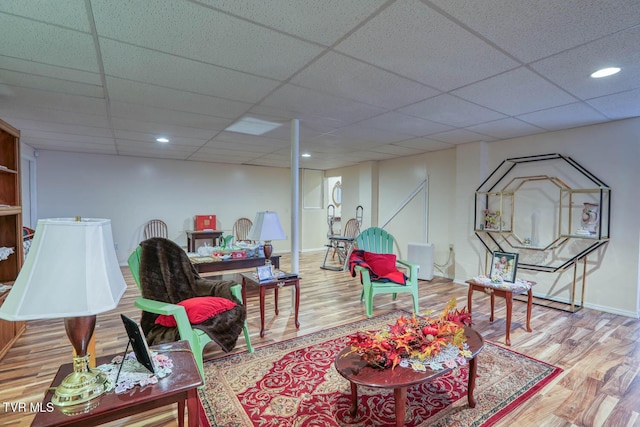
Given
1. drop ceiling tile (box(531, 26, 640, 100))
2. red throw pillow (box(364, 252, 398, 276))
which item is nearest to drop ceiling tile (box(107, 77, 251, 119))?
red throw pillow (box(364, 252, 398, 276))

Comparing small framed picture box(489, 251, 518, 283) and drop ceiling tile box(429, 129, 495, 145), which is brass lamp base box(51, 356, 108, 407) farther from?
drop ceiling tile box(429, 129, 495, 145)

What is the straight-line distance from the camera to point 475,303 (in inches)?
163

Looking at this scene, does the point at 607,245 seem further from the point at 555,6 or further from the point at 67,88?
the point at 67,88

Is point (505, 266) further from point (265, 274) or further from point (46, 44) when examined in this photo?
point (46, 44)

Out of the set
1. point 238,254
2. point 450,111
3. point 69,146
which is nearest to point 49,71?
point 238,254

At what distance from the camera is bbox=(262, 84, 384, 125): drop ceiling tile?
9.09 ft

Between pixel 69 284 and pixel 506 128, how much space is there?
4.64 m

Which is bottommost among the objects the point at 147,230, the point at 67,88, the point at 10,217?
the point at 147,230

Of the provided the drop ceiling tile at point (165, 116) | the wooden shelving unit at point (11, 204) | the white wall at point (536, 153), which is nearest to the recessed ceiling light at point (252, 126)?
the drop ceiling tile at point (165, 116)

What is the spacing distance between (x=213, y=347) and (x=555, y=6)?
3.43 meters

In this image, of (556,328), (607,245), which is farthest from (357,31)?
(607,245)

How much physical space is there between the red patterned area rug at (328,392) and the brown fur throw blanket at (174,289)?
12.1 inches

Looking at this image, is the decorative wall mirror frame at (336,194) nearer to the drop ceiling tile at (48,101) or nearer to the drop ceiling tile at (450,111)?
the drop ceiling tile at (450,111)

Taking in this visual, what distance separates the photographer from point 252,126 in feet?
12.8
